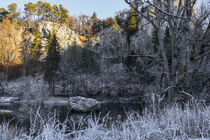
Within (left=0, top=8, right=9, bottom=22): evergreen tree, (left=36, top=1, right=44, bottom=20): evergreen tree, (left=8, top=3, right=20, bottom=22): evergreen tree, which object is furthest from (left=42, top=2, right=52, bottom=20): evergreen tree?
(left=0, top=8, right=9, bottom=22): evergreen tree

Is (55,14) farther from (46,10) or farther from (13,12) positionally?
(13,12)

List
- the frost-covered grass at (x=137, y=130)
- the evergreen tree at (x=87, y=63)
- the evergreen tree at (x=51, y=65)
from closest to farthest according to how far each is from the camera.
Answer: the frost-covered grass at (x=137, y=130) → the evergreen tree at (x=51, y=65) → the evergreen tree at (x=87, y=63)

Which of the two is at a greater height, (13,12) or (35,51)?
(13,12)

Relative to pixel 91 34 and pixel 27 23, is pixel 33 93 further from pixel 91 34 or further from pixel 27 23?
pixel 91 34

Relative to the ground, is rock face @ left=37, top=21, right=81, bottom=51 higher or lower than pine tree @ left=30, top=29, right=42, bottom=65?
higher

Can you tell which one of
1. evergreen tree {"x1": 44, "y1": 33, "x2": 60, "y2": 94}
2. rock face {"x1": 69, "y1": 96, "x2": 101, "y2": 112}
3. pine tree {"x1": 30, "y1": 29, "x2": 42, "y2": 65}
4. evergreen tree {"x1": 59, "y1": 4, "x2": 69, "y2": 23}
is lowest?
rock face {"x1": 69, "y1": 96, "x2": 101, "y2": 112}

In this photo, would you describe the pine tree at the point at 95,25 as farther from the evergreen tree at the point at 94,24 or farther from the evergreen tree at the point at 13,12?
the evergreen tree at the point at 13,12

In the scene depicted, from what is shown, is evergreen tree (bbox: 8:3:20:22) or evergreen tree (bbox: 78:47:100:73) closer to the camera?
evergreen tree (bbox: 78:47:100:73)

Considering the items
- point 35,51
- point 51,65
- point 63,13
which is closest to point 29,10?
point 63,13

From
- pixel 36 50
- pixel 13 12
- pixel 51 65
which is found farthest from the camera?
pixel 13 12

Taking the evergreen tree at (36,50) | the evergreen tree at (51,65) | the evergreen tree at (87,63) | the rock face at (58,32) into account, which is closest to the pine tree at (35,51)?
the evergreen tree at (36,50)

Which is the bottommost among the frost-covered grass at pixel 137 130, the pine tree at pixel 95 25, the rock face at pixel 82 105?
the rock face at pixel 82 105

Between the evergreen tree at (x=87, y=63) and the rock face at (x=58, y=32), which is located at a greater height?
the rock face at (x=58, y=32)

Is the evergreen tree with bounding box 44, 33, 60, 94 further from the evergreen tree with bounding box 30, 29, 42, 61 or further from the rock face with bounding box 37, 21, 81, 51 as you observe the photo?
the rock face with bounding box 37, 21, 81, 51
